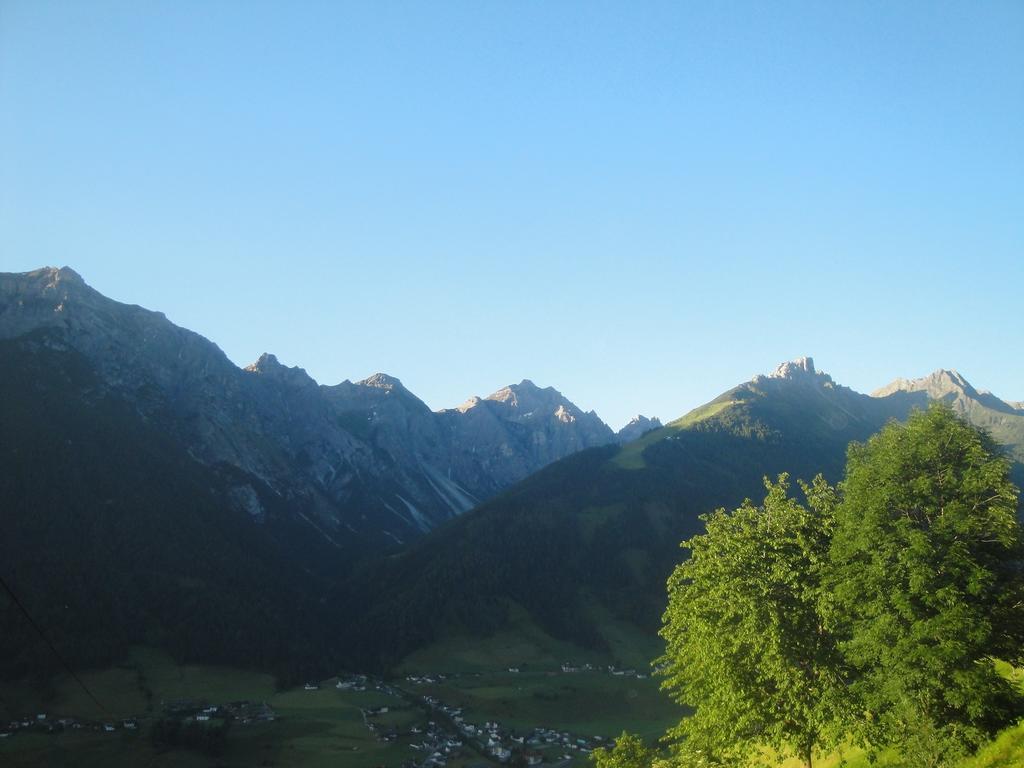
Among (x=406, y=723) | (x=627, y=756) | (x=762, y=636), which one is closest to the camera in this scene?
(x=762, y=636)

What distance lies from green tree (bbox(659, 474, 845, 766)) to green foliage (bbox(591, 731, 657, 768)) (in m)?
7.12

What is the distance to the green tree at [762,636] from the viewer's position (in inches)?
1348

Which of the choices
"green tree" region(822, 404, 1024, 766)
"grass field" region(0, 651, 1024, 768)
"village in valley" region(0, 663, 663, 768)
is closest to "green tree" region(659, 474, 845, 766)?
"green tree" region(822, 404, 1024, 766)

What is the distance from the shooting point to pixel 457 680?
643ft

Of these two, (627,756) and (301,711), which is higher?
(627,756)

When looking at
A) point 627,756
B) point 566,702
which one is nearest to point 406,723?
point 566,702

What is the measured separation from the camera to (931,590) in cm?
3175

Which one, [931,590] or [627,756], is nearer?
[931,590]

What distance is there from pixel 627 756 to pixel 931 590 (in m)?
24.2

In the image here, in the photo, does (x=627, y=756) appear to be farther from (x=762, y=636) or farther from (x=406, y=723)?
(x=406, y=723)

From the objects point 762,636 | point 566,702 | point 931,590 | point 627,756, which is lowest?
point 566,702

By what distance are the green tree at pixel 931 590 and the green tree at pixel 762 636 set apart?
144 centimetres

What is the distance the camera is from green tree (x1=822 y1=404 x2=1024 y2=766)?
3056cm

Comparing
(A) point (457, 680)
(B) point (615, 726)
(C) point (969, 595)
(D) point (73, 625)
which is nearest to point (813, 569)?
(C) point (969, 595)
